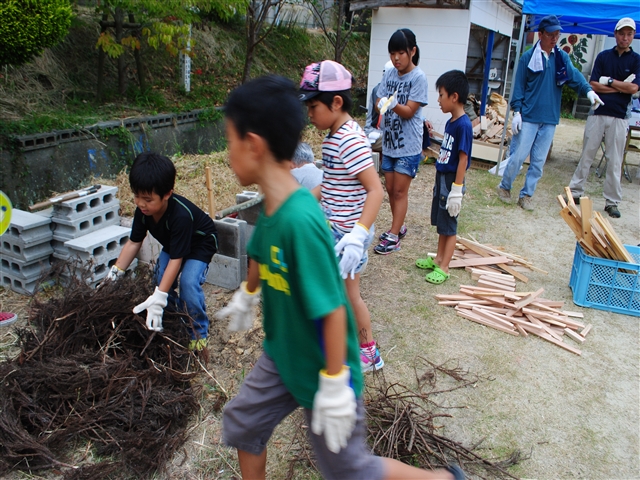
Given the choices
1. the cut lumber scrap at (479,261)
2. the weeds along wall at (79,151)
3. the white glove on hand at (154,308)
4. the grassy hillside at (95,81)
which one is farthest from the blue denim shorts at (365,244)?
the grassy hillside at (95,81)

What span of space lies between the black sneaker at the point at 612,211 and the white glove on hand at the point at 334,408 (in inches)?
264

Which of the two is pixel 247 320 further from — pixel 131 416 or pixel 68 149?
pixel 68 149

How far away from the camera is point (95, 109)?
700 cm

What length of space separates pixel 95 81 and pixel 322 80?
6237 millimetres

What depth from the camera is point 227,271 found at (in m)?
4.54

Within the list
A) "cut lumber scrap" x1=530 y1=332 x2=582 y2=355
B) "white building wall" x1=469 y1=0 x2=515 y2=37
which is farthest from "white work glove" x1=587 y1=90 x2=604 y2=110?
"cut lumber scrap" x1=530 y1=332 x2=582 y2=355

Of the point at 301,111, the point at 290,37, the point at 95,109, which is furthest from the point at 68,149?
the point at 290,37

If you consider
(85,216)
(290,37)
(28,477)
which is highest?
Answer: (290,37)

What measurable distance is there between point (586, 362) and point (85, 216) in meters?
4.20

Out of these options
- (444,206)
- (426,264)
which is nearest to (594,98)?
(444,206)

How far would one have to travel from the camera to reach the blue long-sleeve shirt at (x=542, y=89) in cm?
703

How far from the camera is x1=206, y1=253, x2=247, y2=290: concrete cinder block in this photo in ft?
14.8

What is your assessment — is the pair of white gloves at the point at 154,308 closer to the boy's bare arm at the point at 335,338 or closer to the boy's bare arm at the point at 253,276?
the boy's bare arm at the point at 253,276

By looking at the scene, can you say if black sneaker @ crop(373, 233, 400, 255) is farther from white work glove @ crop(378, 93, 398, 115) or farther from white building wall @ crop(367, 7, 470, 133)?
white building wall @ crop(367, 7, 470, 133)
